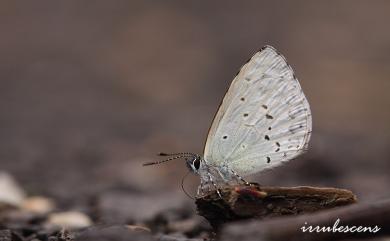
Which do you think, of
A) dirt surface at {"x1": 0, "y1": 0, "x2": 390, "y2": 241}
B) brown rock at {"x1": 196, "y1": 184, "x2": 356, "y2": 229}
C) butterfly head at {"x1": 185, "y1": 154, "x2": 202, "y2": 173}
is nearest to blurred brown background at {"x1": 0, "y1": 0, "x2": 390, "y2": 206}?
dirt surface at {"x1": 0, "y1": 0, "x2": 390, "y2": 241}

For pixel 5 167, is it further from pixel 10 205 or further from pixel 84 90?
pixel 84 90

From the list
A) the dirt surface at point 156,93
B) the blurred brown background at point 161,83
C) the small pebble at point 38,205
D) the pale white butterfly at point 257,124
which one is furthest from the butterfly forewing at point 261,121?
the blurred brown background at point 161,83

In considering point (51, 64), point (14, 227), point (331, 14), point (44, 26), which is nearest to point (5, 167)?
point (14, 227)

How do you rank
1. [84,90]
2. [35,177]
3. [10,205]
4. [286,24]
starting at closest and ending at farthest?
[10,205]
[35,177]
[84,90]
[286,24]

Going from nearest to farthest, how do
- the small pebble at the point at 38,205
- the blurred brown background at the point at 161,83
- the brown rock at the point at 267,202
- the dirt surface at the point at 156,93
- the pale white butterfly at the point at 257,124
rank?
the brown rock at the point at 267,202
the pale white butterfly at the point at 257,124
the small pebble at the point at 38,205
the dirt surface at the point at 156,93
the blurred brown background at the point at 161,83

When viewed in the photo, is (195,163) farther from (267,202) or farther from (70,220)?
(267,202)

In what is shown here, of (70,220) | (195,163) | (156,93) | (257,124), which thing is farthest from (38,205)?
(156,93)

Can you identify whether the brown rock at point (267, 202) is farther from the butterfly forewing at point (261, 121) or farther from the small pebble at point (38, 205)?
the small pebble at point (38, 205)

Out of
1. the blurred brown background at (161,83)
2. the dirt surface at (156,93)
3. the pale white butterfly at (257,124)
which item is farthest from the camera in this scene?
the blurred brown background at (161,83)
